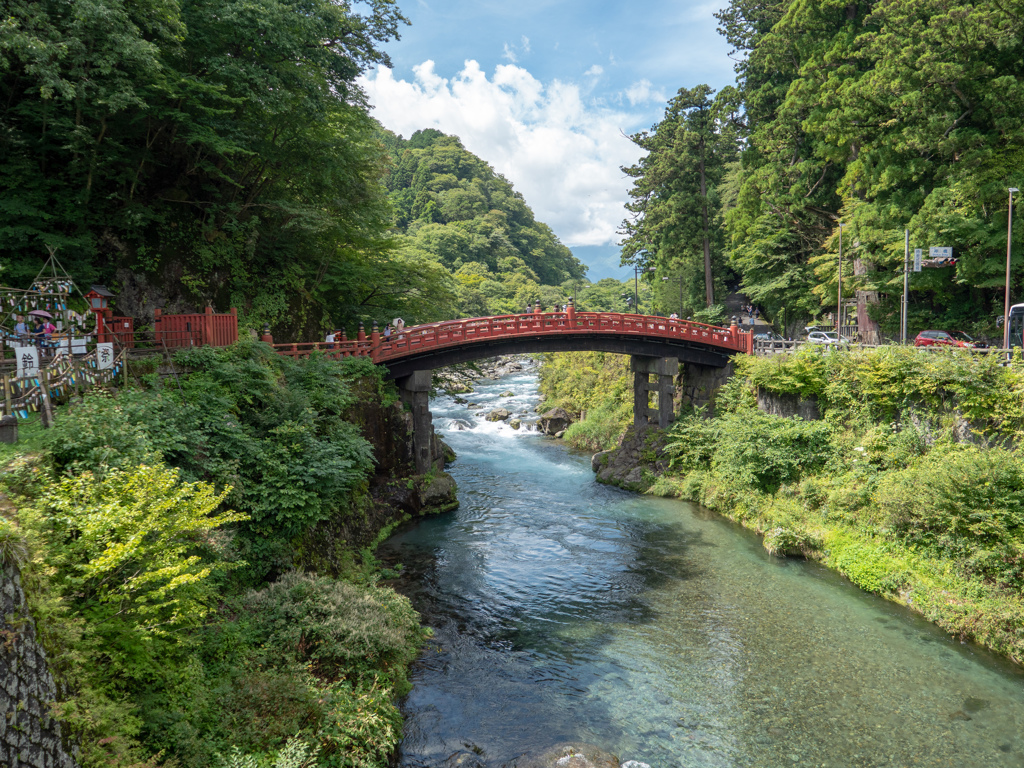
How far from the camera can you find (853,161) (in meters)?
31.7

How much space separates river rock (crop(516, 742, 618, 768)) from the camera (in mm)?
10117

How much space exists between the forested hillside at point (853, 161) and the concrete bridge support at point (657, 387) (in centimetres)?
1159

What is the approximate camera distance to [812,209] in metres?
36.5

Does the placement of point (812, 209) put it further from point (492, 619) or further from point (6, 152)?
point (6, 152)

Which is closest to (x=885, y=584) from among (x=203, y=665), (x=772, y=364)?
(x=772, y=364)

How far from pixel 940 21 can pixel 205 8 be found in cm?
2861

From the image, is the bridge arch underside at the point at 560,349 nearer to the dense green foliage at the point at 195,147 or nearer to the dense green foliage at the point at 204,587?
the dense green foliage at the point at 195,147

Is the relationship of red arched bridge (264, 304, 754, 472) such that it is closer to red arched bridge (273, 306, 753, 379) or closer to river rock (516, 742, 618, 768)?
A: red arched bridge (273, 306, 753, 379)

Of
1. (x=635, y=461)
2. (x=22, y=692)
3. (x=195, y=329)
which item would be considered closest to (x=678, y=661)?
(x=22, y=692)

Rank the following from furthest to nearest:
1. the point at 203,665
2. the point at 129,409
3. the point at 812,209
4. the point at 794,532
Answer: the point at 812,209 → the point at 794,532 → the point at 129,409 → the point at 203,665

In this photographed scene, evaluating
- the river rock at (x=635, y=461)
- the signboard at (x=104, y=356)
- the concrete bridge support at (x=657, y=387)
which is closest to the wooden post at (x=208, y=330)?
the signboard at (x=104, y=356)

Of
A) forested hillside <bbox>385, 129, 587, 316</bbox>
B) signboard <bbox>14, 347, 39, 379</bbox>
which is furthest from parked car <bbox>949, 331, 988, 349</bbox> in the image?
forested hillside <bbox>385, 129, 587, 316</bbox>

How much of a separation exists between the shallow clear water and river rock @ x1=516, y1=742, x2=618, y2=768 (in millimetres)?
307

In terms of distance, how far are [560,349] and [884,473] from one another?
14.3m
